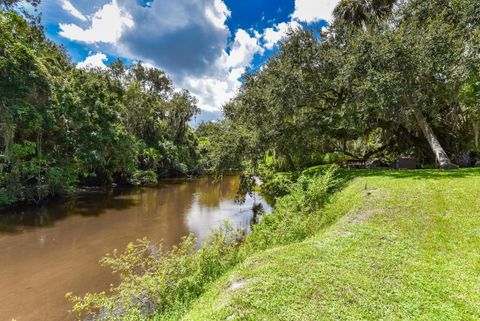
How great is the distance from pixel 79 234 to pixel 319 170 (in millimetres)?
12629

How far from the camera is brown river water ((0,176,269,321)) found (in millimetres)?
7088

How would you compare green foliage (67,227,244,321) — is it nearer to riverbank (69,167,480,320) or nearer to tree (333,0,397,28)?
riverbank (69,167,480,320)

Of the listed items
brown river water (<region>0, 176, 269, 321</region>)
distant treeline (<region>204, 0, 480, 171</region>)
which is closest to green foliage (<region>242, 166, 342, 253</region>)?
brown river water (<region>0, 176, 269, 321</region>)

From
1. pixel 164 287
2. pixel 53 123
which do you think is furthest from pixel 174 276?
pixel 53 123

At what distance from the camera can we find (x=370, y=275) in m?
3.95

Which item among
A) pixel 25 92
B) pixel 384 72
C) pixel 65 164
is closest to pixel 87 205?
pixel 65 164

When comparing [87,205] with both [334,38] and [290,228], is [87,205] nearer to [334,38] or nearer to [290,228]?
[290,228]

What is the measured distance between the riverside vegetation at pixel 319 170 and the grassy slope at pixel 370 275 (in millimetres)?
26

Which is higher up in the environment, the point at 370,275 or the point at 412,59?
the point at 412,59

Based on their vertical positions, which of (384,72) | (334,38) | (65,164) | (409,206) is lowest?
(409,206)

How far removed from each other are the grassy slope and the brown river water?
16.6 feet

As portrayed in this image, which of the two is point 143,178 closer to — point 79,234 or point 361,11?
point 79,234

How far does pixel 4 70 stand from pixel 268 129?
549 inches

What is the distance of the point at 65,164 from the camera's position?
18.5 meters
